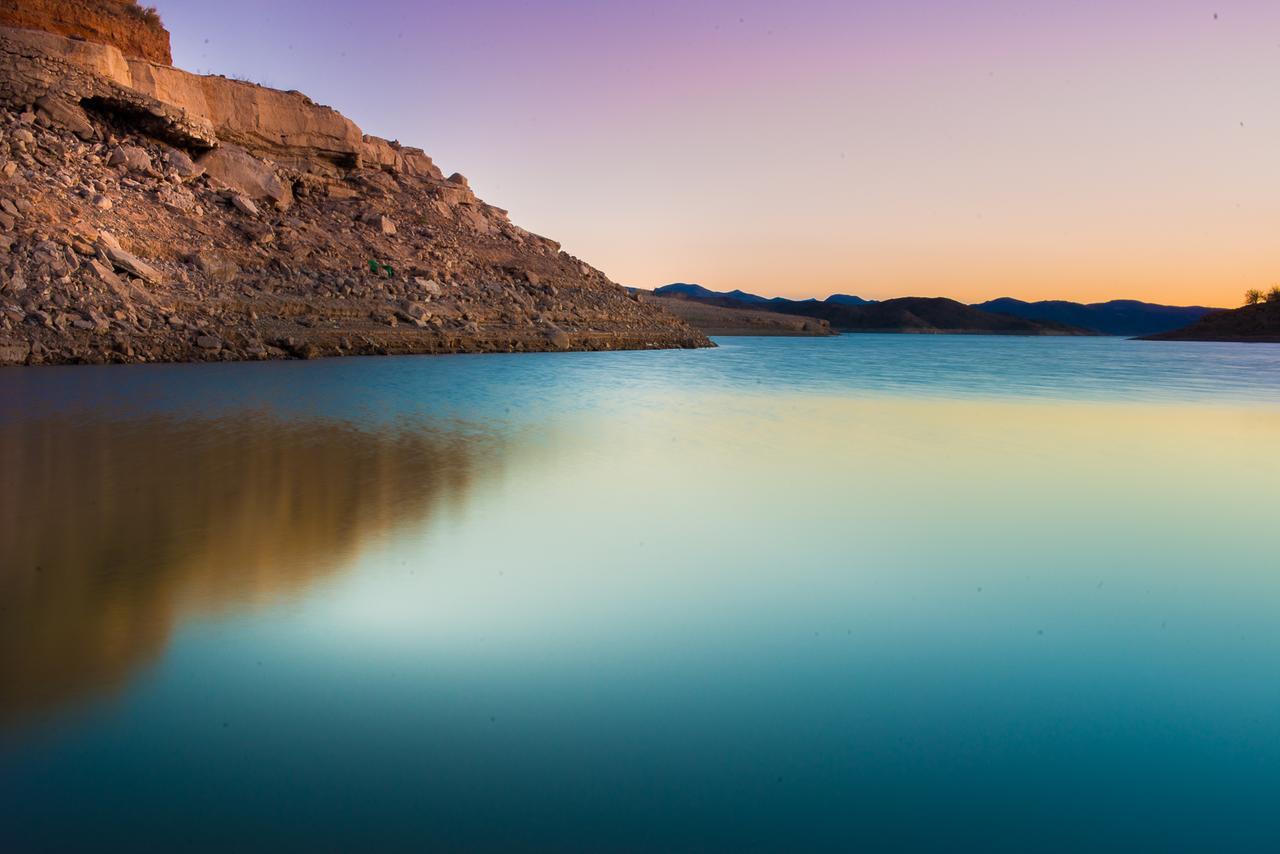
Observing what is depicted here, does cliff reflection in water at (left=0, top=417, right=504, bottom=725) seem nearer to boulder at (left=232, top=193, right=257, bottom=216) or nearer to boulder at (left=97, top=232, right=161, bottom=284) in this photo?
boulder at (left=97, top=232, right=161, bottom=284)

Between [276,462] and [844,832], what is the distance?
5191mm

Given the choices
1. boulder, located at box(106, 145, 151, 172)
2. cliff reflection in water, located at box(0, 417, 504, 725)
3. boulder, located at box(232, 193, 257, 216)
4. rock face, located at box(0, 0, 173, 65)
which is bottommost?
cliff reflection in water, located at box(0, 417, 504, 725)

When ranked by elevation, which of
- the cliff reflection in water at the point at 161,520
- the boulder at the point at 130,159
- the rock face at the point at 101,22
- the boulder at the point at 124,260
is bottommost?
the cliff reflection in water at the point at 161,520

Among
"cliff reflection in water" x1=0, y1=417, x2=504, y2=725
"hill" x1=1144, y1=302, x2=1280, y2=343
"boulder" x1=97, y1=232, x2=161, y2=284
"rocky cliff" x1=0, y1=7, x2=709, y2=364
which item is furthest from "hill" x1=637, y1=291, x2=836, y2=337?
"cliff reflection in water" x1=0, y1=417, x2=504, y2=725

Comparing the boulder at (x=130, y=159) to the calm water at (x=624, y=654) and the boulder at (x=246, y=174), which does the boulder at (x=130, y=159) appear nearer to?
the boulder at (x=246, y=174)

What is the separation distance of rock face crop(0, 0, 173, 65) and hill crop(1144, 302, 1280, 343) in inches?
3059

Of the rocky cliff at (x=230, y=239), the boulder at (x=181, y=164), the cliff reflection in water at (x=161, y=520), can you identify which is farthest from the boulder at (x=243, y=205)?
the cliff reflection in water at (x=161, y=520)

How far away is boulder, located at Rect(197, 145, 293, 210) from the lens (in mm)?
23516

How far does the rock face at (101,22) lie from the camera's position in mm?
20641

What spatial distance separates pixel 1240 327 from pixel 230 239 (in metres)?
81.3

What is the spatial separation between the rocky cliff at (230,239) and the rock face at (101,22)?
0.17 metres

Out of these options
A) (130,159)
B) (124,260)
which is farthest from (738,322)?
(124,260)

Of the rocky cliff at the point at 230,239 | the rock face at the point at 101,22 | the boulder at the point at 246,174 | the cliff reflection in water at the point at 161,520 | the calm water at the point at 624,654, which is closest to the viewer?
the calm water at the point at 624,654

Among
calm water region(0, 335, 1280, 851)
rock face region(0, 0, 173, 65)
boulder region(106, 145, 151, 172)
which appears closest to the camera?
calm water region(0, 335, 1280, 851)
